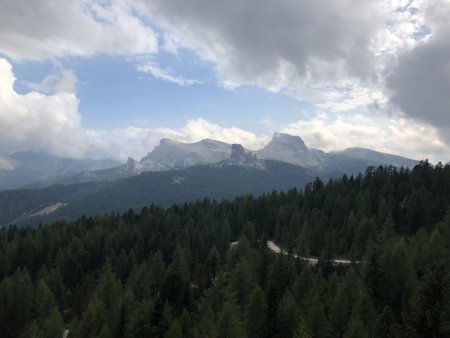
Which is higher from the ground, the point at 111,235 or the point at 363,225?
the point at 363,225

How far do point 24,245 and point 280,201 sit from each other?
92.0 metres

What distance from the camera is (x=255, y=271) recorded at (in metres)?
86.9

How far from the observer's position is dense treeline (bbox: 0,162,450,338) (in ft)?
181

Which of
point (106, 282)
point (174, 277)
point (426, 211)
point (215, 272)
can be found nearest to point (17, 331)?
point (106, 282)

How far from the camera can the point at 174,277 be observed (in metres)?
66.9

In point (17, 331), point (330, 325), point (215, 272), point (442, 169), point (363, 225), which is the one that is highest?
point (442, 169)

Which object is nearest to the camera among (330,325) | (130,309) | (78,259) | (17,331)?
(330,325)

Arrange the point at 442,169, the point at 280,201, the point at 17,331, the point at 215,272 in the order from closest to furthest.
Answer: the point at 17,331 < the point at 215,272 < the point at 442,169 < the point at 280,201

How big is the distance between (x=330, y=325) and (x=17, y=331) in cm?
6169

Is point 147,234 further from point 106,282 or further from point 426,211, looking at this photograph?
point 426,211

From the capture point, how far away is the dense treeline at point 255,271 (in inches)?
2167

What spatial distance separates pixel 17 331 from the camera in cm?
7975

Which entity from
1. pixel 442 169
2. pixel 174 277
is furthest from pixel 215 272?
pixel 442 169

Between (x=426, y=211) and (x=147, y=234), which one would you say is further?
(x=147, y=234)
